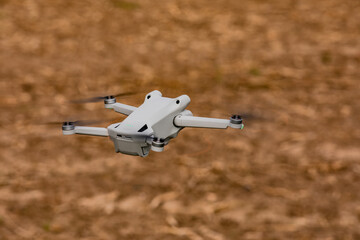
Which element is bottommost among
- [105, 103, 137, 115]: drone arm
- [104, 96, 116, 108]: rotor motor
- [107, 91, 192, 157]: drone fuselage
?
[107, 91, 192, 157]: drone fuselage

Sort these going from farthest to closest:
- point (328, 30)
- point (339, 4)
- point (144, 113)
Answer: point (339, 4)
point (328, 30)
point (144, 113)

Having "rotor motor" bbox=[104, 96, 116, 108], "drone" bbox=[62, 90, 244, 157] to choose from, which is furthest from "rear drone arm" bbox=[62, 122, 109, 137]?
"rotor motor" bbox=[104, 96, 116, 108]

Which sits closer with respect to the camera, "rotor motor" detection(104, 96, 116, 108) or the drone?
the drone

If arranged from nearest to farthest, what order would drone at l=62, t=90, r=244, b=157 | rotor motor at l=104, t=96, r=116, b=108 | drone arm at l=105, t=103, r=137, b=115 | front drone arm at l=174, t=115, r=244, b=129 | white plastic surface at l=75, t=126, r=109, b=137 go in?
drone at l=62, t=90, r=244, b=157 < white plastic surface at l=75, t=126, r=109, b=137 < front drone arm at l=174, t=115, r=244, b=129 < drone arm at l=105, t=103, r=137, b=115 < rotor motor at l=104, t=96, r=116, b=108

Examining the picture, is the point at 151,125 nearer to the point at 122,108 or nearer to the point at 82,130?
the point at 82,130

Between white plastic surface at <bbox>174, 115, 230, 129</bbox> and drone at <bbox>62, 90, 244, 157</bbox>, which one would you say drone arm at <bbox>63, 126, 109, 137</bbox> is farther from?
white plastic surface at <bbox>174, 115, 230, 129</bbox>

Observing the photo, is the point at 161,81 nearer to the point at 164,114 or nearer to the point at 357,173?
the point at 164,114

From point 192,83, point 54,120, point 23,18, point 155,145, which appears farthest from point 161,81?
point 23,18

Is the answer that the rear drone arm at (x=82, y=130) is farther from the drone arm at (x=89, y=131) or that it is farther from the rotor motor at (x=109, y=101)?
the rotor motor at (x=109, y=101)
